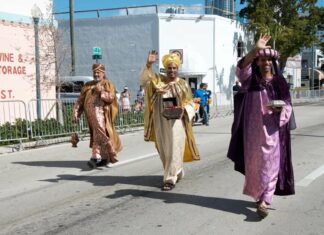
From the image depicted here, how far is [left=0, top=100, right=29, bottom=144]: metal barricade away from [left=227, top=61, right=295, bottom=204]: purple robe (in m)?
7.74

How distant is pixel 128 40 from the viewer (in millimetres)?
29984

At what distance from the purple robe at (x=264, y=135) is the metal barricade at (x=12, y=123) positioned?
774 centimetres

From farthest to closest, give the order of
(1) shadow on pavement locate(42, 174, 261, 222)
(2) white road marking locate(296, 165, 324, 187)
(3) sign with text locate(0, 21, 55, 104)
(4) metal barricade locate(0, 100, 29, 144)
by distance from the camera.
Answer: (3) sign with text locate(0, 21, 55, 104) < (4) metal barricade locate(0, 100, 29, 144) < (2) white road marking locate(296, 165, 324, 187) < (1) shadow on pavement locate(42, 174, 261, 222)

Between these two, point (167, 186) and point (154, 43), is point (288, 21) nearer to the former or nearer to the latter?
point (154, 43)

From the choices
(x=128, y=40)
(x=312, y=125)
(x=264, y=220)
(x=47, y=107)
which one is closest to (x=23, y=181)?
(x=264, y=220)

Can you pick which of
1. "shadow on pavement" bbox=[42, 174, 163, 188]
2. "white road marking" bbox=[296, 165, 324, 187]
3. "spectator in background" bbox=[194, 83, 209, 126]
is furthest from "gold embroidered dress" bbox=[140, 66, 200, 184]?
"spectator in background" bbox=[194, 83, 209, 126]

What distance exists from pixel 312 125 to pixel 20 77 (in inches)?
382

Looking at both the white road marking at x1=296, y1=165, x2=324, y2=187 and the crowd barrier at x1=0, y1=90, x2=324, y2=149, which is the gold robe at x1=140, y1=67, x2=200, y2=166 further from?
the crowd barrier at x1=0, y1=90, x2=324, y2=149

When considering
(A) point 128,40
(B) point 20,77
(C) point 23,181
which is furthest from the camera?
(A) point 128,40

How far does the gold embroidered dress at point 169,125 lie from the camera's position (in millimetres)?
6648

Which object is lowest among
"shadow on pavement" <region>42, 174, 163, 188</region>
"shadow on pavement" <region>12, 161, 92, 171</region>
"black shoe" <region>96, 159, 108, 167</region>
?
"shadow on pavement" <region>12, 161, 92, 171</region>

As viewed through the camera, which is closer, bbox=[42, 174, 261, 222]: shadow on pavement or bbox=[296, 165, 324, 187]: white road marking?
bbox=[42, 174, 261, 222]: shadow on pavement

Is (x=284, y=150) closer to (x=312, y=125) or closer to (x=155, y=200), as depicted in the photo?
(x=155, y=200)

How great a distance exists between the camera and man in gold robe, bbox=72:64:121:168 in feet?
27.9
